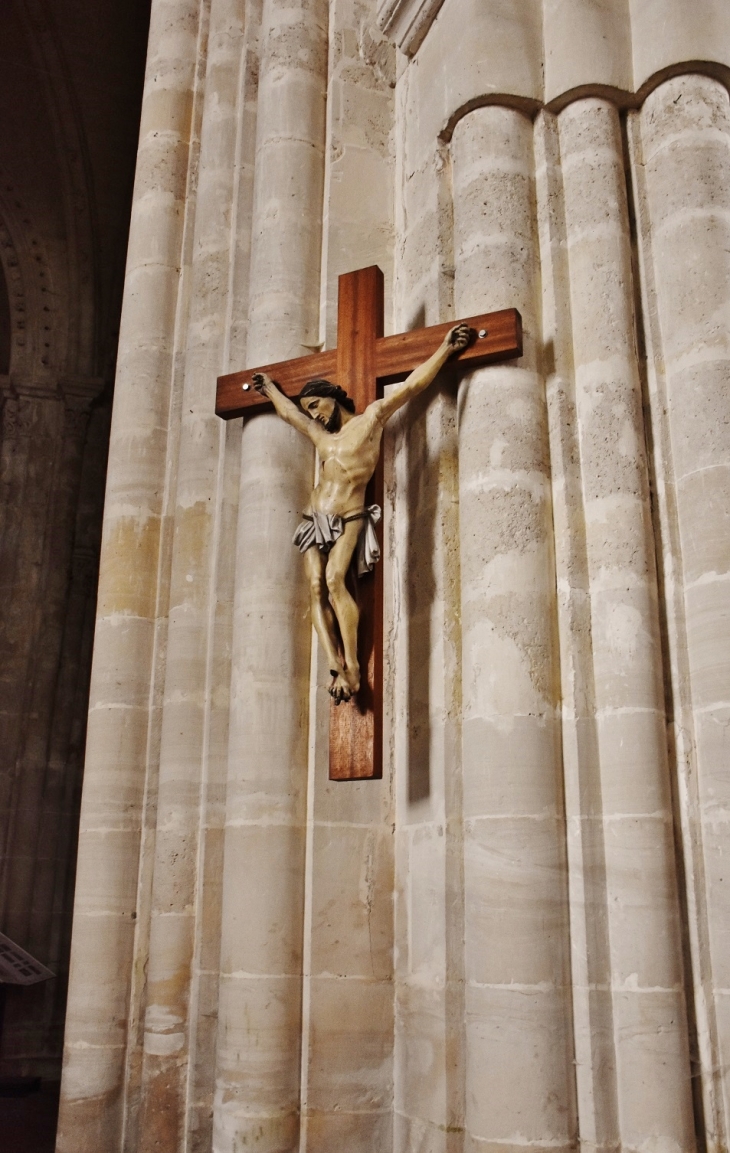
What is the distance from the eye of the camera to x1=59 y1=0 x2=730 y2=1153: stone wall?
326cm

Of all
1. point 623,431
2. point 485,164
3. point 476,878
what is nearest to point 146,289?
point 485,164

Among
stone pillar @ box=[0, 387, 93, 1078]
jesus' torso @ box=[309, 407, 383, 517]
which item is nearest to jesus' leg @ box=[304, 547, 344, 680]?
jesus' torso @ box=[309, 407, 383, 517]

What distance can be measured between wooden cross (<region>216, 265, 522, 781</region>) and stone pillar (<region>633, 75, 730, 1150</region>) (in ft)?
1.84

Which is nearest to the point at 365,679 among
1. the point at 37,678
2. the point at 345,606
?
the point at 345,606

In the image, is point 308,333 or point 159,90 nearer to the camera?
point 308,333

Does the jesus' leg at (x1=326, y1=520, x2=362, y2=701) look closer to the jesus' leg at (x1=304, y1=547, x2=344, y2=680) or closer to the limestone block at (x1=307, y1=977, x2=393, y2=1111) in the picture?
the jesus' leg at (x1=304, y1=547, x2=344, y2=680)

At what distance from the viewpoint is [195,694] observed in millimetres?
4434

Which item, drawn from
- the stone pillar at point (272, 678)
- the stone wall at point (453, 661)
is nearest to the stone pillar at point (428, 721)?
the stone wall at point (453, 661)

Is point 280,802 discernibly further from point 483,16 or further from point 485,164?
point 483,16

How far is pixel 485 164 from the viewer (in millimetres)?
4090

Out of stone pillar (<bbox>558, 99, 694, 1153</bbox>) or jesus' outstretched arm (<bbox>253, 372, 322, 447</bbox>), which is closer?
stone pillar (<bbox>558, 99, 694, 1153</bbox>)

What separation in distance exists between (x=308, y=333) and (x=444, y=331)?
82 centimetres

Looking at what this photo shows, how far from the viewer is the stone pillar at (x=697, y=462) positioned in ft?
10.5

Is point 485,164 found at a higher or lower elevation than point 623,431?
higher
